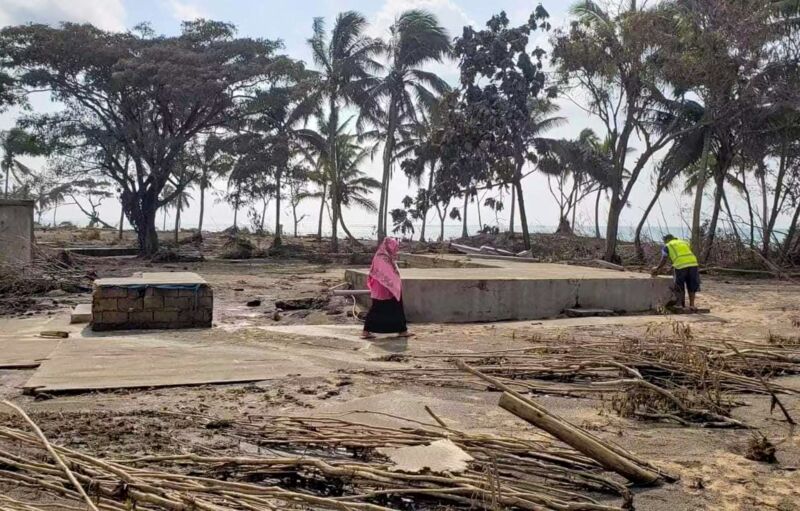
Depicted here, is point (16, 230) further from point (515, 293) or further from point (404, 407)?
point (404, 407)

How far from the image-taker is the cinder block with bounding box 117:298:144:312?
332 inches

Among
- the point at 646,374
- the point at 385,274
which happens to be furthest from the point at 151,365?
the point at 646,374

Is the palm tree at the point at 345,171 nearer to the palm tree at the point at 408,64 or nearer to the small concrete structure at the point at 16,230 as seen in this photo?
the palm tree at the point at 408,64

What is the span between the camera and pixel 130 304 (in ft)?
27.8

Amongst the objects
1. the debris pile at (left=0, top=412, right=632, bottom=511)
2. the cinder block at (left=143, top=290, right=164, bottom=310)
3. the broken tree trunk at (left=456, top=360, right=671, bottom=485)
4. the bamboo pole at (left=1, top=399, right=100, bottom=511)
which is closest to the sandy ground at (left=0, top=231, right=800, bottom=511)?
the broken tree trunk at (left=456, top=360, right=671, bottom=485)

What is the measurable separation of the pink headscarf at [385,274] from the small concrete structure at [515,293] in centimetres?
158

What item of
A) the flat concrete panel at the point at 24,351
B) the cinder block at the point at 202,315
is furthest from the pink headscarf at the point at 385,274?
the flat concrete panel at the point at 24,351

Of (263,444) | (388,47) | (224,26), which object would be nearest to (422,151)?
(388,47)

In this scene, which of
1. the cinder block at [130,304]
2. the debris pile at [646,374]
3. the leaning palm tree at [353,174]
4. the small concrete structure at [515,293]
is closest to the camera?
the debris pile at [646,374]

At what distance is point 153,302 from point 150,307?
69mm

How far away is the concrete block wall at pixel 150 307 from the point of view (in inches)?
329

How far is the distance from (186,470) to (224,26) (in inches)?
987

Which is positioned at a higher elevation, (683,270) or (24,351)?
(683,270)

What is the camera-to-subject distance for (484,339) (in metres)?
8.31
